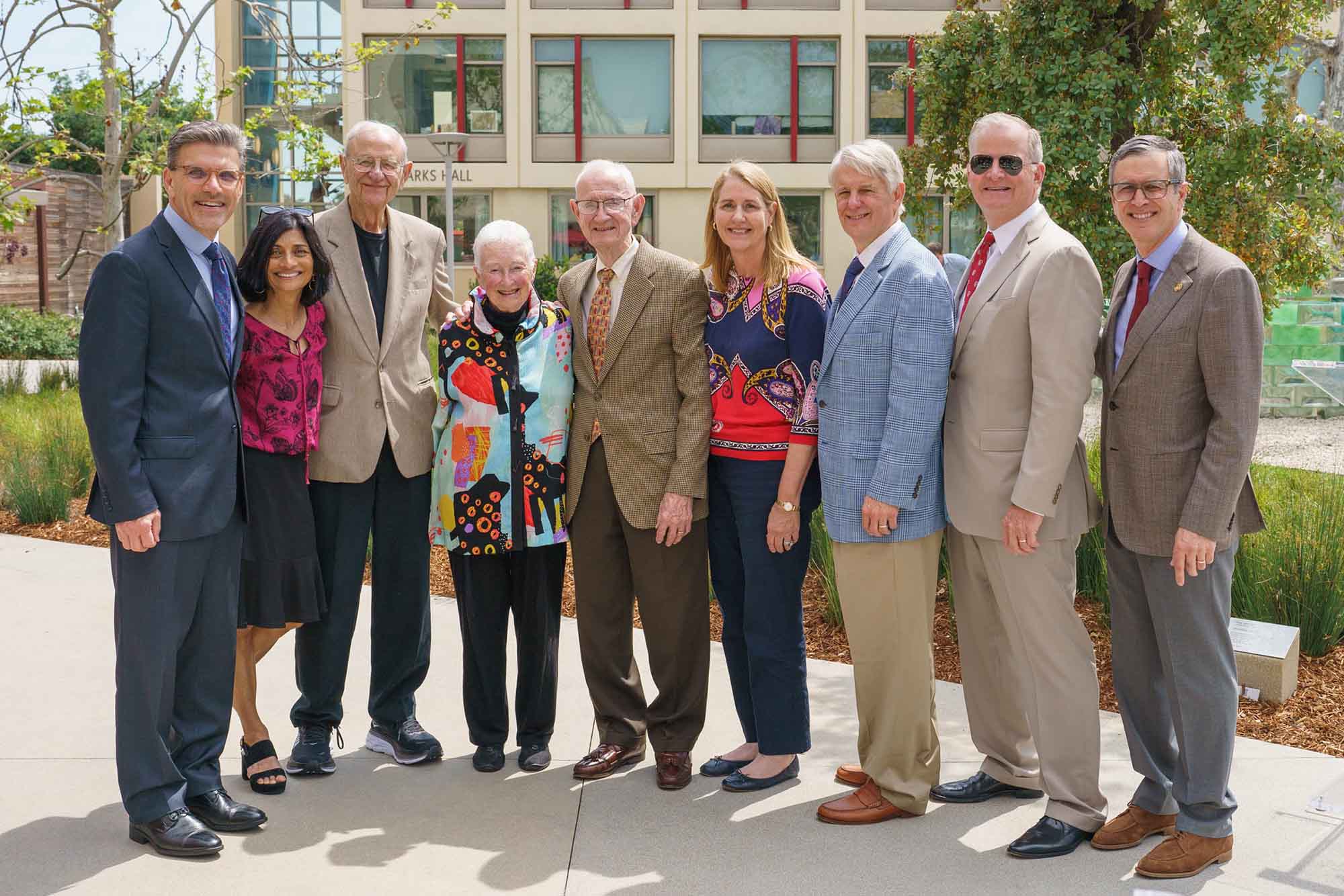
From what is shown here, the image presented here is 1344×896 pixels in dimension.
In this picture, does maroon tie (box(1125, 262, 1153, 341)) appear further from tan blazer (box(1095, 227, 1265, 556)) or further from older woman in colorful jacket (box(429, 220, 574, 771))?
older woman in colorful jacket (box(429, 220, 574, 771))

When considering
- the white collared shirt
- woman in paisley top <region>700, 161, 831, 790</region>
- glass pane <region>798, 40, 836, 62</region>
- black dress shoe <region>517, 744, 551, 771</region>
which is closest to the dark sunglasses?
woman in paisley top <region>700, 161, 831, 790</region>

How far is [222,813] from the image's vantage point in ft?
13.4

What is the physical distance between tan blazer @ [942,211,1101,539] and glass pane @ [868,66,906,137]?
29031 millimetres

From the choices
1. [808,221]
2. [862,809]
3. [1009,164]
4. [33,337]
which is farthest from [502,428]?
[808,221]

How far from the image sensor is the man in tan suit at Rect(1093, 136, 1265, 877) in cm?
357

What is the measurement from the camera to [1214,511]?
3564 millimetres

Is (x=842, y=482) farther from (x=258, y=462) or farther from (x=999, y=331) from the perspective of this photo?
(x=258, y=462)

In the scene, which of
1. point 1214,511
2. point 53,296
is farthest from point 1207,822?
point 53,296

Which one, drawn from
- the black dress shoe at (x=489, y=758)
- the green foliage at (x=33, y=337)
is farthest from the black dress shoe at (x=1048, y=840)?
the green foliage at (x=33, y=337)

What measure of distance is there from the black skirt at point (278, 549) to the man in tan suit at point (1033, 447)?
2.28 meters

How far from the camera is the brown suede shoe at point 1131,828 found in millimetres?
3889

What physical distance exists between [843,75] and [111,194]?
73.4ft

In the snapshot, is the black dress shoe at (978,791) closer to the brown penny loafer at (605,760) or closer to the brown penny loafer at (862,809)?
the brown penny loafer at (862,809)

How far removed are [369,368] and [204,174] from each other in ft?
3.07
